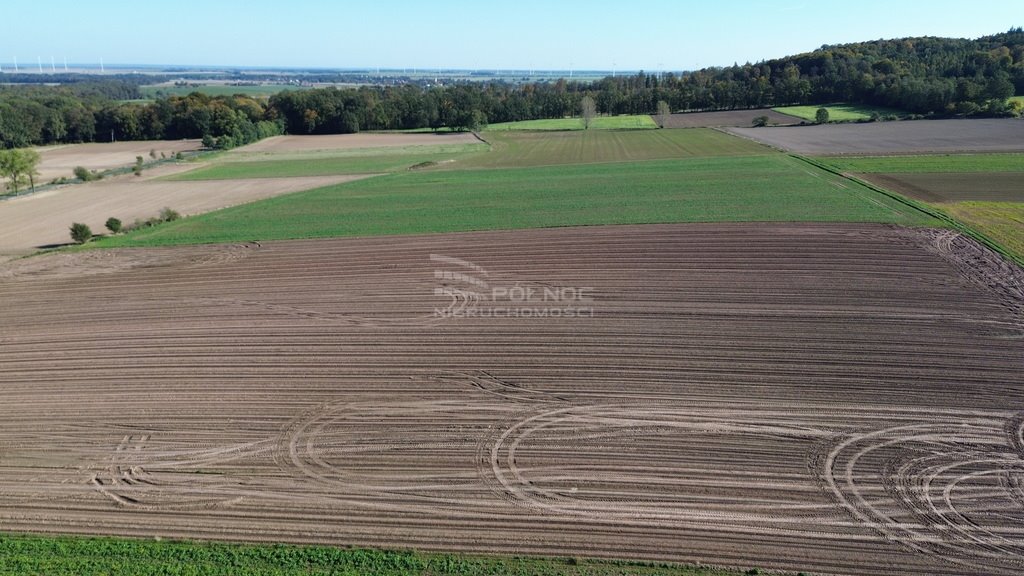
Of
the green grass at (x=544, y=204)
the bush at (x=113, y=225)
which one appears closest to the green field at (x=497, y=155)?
the green grass at (x=544, y=204)

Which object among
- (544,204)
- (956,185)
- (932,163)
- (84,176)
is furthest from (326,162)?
(932,163)

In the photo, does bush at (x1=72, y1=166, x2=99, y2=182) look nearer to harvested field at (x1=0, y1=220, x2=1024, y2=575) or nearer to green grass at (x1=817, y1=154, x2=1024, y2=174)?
harvested field at (x1=0, y1=220, x2=1024, y2=575)

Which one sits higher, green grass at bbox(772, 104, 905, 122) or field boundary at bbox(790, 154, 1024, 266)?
green grass at bbox(772, 104, 905, 122)

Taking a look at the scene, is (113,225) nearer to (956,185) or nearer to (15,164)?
(15,164)

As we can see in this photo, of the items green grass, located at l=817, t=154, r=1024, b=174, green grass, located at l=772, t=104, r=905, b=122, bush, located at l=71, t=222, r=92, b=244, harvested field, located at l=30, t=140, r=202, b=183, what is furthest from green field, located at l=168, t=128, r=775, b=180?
bush, located at l=71, t=222, r=92, b=244

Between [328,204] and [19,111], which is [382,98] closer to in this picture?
[19,111]

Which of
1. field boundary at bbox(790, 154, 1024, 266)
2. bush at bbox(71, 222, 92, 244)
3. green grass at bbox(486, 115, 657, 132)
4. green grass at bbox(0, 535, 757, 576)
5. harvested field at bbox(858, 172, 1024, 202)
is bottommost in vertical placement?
green grass at bbox(0, 535, 757, 576)
